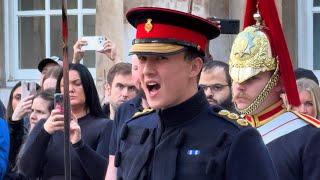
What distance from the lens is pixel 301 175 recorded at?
159 inches

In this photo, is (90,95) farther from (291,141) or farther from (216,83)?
(291,141)

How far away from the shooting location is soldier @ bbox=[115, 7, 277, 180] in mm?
3338

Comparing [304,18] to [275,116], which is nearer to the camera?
[275,116]

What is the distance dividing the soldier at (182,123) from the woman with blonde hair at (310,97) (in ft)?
6.01

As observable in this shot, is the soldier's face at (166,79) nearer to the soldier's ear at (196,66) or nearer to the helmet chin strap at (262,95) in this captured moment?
the soldier's ear at (196,66)

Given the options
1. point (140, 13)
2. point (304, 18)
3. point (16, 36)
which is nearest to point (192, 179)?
point (140, 13)

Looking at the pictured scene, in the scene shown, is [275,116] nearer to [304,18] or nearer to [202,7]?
[202,7]

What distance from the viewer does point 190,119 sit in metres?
3.46

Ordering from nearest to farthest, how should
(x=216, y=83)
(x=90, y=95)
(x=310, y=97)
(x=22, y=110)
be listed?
(x=310, y=97) < (x=90, y=95) < (x=216, y=83) < (x=22, y=110)

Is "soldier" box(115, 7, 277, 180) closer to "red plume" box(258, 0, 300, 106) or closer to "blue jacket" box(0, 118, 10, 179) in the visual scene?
"red plume" box(258, 0, 300, 106)

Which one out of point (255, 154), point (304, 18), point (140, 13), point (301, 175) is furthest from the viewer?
point (304, 18)

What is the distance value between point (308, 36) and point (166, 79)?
21.6 feet

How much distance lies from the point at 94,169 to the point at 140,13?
1.95 meters

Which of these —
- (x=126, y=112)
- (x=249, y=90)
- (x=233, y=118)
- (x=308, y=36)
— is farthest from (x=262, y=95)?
(x=308, y=36)
